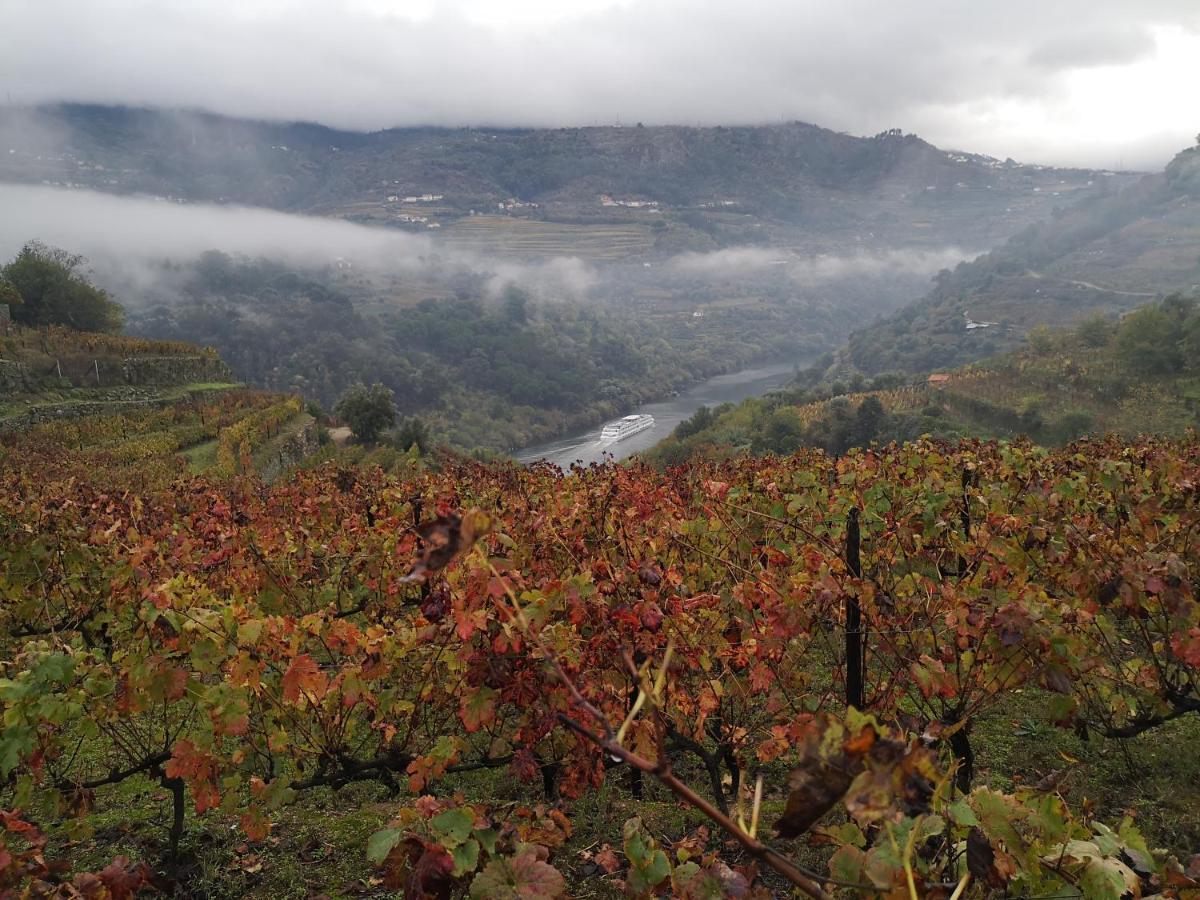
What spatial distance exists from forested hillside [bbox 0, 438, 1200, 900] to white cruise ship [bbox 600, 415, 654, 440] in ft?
221

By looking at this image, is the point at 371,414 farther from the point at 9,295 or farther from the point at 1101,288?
the point at 1101,288

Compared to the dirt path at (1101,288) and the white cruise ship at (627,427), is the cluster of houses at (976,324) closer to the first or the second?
the dirt path at (1101,288)

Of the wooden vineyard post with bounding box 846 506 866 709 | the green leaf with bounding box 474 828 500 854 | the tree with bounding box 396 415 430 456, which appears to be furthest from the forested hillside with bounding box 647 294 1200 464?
the green leaf with bounding box 474 828 500 854

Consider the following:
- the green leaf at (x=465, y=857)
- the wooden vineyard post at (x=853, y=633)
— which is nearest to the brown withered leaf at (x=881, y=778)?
the green leaf at (x=465, y=857)

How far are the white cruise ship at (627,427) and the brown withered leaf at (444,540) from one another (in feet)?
234

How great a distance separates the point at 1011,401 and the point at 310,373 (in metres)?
71.6

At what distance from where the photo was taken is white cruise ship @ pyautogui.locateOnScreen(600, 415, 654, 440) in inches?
2923

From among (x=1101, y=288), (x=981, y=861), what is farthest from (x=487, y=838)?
(x=1101, y=288)

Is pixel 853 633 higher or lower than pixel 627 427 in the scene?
higher

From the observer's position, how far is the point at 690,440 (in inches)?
1793

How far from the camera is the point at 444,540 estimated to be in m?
0.94

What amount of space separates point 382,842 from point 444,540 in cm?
114

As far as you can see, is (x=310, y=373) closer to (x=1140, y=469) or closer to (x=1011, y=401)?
(x=1011, y=401)

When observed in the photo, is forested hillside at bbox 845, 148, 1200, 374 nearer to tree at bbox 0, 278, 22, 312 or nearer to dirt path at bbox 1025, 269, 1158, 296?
dirt path at bbox 1025, 269, 1158, 296
